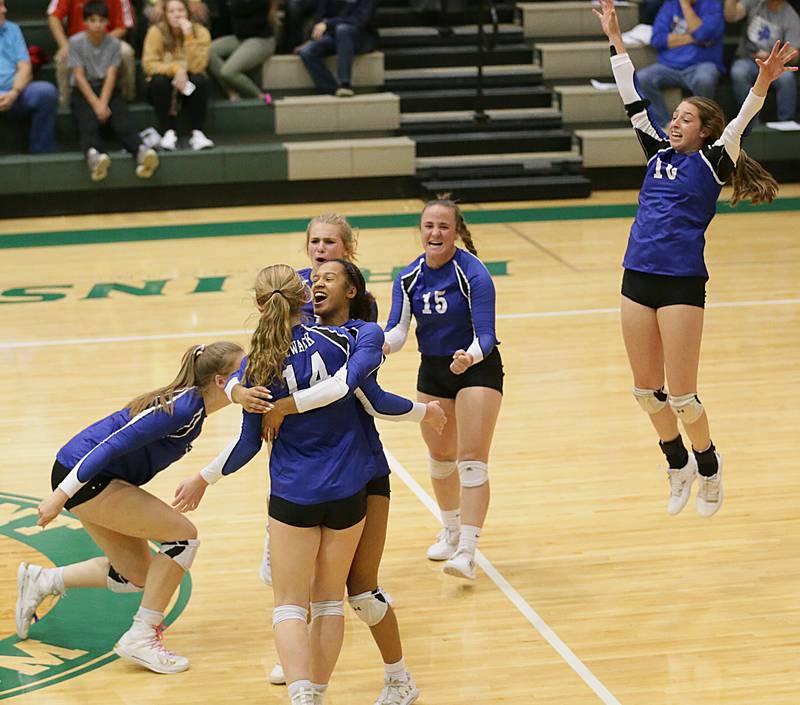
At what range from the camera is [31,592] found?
4777 mm

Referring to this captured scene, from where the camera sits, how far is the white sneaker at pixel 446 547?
5484 mm

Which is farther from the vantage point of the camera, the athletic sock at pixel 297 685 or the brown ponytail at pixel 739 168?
the brown ponytail at pixel 739 168

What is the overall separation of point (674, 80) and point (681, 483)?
8.25 metres

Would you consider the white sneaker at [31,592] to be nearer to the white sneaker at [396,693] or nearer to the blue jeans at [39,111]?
the white sneaker at [396,693]

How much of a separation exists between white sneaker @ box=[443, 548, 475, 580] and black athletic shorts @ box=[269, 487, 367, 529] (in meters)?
1.19

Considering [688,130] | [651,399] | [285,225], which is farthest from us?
[285,225]

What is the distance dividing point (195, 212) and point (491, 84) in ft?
12.1

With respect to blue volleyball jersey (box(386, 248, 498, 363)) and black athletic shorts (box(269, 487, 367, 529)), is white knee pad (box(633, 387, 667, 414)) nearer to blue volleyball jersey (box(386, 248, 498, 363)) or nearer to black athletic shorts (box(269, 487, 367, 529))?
blue volleyball jersey (box(386, 248, 498, 363))

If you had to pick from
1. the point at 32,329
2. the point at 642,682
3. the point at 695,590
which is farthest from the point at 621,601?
the point at 32,329

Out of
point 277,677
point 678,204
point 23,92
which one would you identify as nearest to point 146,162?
point 23,92

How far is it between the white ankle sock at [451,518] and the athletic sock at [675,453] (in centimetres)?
99

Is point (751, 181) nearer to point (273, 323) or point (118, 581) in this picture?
point (273, 323)

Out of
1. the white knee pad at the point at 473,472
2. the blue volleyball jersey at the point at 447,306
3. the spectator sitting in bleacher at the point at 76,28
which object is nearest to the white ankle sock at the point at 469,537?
the white knee pad at the point at 473,472

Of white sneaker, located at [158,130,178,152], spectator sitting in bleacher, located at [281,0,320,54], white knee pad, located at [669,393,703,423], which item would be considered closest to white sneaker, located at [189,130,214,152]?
white sneaker, located at [158,130,178,152]
